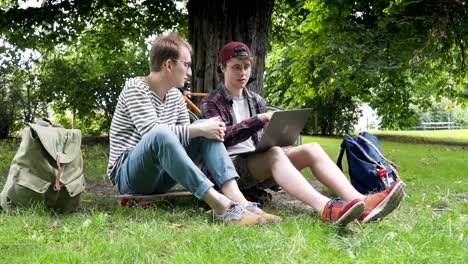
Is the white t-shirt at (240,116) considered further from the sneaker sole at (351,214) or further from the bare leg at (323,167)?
the sneaker sole at (351,214)

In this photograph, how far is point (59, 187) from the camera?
10.7 feet

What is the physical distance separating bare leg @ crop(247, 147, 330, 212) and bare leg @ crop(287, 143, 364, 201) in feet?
0.64

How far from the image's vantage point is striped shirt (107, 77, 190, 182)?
11.3 ft

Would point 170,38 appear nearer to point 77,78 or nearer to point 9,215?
point 9,215

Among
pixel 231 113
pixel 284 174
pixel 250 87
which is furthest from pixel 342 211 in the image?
pixel 250 87

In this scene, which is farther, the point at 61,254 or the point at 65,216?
the point at 65,216

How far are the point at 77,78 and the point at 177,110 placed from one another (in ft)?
31.9

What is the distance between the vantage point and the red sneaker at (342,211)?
9.04 feet

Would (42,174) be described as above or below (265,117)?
below

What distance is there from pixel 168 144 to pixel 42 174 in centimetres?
83

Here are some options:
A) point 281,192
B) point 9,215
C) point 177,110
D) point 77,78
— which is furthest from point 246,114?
point 77,78

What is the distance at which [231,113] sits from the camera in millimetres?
3834

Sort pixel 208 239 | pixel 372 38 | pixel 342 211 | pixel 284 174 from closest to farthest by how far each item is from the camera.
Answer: pixel 208 239, pixel 342 211, pixel 284 174, pixel 372 38

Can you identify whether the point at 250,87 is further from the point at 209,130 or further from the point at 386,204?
the point at 386,204
